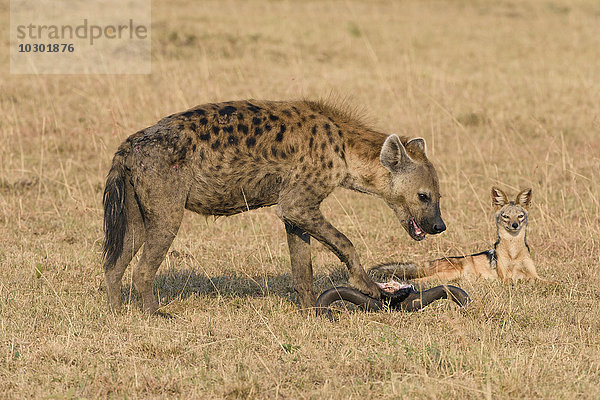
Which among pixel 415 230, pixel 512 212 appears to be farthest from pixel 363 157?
pixel 512 212

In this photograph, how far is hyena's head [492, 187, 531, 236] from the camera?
24.5 feet

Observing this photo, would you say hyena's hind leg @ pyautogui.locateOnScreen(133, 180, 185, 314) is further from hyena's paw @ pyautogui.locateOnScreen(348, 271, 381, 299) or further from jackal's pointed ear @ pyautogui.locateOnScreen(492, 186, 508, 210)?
jackal's pointed ear @ pyautogui.locateOnScreen(492, 186, 508, 210)

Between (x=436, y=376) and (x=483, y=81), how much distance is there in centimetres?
1072

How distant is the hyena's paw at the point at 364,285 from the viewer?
19.7ft

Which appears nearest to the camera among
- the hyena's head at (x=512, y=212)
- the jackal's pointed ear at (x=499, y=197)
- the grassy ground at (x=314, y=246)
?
the grassy ground at (x=314, y=246)

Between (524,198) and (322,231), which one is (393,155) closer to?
(322,231)

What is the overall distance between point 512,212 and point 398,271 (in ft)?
3.95

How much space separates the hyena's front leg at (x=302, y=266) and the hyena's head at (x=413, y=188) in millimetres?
751

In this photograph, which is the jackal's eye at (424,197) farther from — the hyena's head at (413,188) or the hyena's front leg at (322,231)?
the hyena's front leg at (322,231)

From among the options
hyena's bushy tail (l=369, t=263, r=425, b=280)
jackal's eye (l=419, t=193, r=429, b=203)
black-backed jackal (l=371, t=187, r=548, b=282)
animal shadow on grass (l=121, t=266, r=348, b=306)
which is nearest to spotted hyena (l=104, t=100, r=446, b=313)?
jackal's eye (l=419, t=193, r=429, b=203)

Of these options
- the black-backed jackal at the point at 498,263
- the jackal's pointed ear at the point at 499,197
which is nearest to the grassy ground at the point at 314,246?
the black-backed jackal at the point at 498,263

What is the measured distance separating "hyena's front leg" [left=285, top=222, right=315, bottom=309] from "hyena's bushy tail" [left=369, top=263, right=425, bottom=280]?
1.13 metres

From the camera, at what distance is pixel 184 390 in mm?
4664

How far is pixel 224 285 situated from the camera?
6.95 metres
